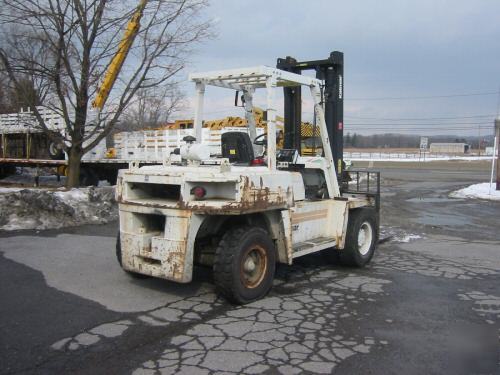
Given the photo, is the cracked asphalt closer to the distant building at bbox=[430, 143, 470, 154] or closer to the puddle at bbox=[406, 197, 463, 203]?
the puddle at bbox=[406, 197, 463, 203]

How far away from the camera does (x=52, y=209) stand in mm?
11219

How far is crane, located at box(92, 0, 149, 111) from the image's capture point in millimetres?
13505

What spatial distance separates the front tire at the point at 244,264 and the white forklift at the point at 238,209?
0.4 inches

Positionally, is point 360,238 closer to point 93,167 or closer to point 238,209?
point 238,209

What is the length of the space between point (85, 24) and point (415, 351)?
11692mm

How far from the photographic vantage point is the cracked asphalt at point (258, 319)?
4.24 metres

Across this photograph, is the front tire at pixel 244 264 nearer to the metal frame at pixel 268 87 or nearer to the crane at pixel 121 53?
the metal frame at pixel 268 87

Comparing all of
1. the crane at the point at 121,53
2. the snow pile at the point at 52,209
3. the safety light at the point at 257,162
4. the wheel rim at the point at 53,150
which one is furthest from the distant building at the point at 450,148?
the safety light at the point at 257,162

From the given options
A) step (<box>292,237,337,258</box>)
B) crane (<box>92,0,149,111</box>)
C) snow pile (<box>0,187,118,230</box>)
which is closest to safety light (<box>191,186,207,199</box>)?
step (<box>292,237,337,258</box>)

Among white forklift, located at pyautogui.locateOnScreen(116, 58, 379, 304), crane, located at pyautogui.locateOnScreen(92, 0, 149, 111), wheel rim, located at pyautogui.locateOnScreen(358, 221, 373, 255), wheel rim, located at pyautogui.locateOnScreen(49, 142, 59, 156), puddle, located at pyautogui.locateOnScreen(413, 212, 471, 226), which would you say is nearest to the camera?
white forklift, located at pyautogui.locateOnScreen(116, 58, 379, 304)

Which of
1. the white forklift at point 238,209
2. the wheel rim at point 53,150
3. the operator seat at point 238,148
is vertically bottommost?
the white forklift at point 238,209

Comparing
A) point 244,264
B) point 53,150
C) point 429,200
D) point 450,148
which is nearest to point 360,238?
point 244,264

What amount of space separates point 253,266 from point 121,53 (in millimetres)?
10344

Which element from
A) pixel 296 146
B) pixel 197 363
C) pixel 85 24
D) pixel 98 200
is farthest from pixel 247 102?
pixel 85 24
